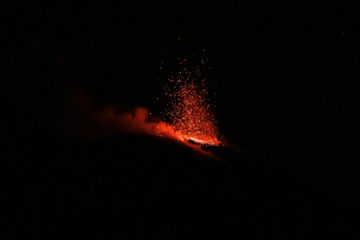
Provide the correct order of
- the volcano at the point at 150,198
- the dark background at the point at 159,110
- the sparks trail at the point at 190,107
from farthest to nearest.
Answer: the sparks trail at the point at 190,107 < the dark background at the point at 159,110 < the volcano at the point at 150,198

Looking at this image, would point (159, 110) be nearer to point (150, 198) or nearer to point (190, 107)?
point (190, 107)

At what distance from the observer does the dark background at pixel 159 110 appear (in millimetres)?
3543

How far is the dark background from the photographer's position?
3543 mm

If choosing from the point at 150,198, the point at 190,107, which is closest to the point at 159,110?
the point at 190,107

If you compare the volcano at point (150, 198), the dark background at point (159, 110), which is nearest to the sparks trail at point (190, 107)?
the dark background at point (159, 110)

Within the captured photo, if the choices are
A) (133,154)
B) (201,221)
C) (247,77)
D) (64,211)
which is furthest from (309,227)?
(247,77)

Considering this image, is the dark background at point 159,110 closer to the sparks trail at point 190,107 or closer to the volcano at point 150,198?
the volcano at point 150,198

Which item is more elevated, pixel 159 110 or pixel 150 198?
pixel 159 110

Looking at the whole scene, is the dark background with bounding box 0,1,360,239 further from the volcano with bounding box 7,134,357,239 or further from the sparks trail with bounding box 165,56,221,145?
the sparks trail with bounding box 165,56,221,145

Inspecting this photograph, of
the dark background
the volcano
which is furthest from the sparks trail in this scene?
the volcano

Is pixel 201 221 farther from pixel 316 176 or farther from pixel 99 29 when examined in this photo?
pixel 316 176

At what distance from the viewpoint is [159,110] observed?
291 inches

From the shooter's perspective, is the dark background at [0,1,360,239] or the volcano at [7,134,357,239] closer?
the volcano at [7,134,357,239]

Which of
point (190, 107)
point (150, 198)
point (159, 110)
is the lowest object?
point (150, 198)
